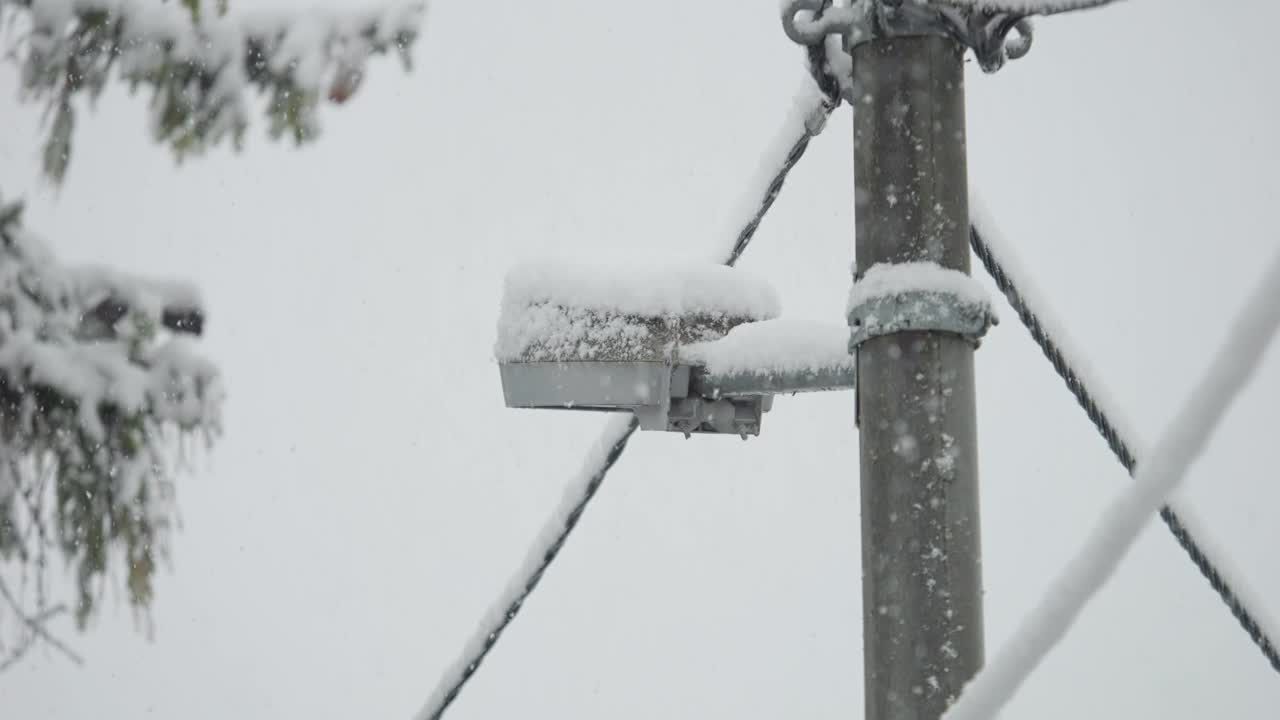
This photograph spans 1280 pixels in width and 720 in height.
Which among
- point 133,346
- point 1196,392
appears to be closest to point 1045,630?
point 1196,392

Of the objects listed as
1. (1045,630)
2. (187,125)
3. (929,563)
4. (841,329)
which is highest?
(187,125)

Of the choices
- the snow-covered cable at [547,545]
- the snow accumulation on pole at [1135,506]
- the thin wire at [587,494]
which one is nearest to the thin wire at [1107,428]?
the thin wire at [587,494]

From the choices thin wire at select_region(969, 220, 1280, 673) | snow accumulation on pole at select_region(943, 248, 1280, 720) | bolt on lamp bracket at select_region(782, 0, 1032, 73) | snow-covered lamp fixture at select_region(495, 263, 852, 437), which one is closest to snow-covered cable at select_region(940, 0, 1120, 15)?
bolt on lamp bracket at select_region(782, 0, 1032, 73)

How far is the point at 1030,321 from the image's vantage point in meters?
2.35

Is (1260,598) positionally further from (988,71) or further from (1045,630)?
(1045,630)

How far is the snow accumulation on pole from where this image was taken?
3.67 ft

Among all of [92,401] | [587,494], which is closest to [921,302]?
[587,494]

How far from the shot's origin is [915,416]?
1906 millimetres

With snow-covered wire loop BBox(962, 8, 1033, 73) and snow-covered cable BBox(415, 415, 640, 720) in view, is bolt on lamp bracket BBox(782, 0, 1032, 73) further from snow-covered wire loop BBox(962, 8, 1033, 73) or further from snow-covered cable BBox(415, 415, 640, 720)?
snow-covered cable BBox(415, 415, 640, 720)

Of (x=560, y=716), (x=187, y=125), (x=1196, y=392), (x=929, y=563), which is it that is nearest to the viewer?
(x=1196, y=392)

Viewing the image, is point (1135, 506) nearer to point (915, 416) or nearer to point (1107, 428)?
point (915, 416)

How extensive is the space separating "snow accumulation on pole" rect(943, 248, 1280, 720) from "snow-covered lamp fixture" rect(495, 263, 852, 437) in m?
1.12

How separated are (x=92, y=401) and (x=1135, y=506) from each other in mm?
2222

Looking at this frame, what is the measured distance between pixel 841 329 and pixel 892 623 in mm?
684
